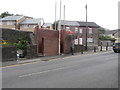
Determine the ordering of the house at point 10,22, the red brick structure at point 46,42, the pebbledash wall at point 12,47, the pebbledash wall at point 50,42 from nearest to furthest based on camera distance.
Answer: the pebbledash wall at point 12,47
the red brick structure at point 46,42
the pebbledash wall at point 50,42
the house at point 10,22

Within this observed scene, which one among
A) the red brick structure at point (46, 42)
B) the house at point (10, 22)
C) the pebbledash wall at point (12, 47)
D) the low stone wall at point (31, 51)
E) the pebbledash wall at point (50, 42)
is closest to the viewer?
the pebbledash wall at point (12, 47)

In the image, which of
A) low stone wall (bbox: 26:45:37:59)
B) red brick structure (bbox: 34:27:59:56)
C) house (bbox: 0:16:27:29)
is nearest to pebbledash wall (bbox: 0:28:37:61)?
low stone wall (bbox: 26:45:37:59)

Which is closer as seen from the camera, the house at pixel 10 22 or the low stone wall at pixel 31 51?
the low stone wall at pixel 31 51

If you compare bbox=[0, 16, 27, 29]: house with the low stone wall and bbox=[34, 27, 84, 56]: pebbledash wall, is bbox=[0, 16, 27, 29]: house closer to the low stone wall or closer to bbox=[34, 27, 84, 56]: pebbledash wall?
bbox=[34, 27, 84, 56]: pebbledash wall

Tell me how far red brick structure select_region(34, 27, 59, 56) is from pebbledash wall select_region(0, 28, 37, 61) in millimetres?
961

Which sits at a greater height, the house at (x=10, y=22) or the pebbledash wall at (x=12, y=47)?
the house at (x=10, y=22)

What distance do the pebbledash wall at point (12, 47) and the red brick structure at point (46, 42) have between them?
96cm

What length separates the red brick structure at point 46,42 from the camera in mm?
20969

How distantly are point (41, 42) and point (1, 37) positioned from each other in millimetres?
4875

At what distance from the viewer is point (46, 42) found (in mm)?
21516

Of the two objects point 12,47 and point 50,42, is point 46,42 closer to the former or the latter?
point 50,42

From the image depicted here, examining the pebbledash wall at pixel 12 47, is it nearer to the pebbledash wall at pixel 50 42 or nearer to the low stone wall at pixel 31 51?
the low stone wall at pixel 31 51

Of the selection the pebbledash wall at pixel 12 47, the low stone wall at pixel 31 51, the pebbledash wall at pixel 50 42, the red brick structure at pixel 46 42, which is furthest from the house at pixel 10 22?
the low stone wall at pixel 31 51

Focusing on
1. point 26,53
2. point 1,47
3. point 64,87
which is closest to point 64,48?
point 26,53
